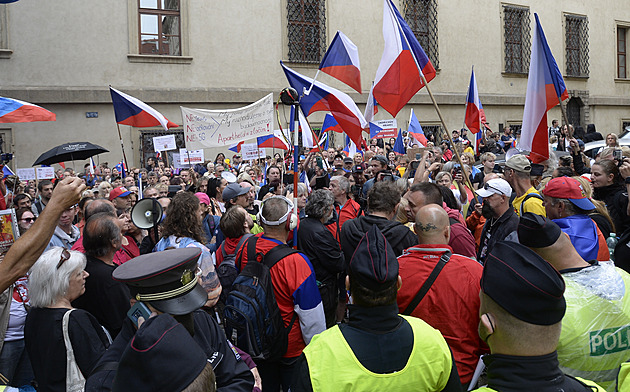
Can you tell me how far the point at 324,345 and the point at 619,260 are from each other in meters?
2.95

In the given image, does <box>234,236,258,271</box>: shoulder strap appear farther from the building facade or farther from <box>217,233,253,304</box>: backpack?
the building facade

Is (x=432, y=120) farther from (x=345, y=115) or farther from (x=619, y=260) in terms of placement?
(x=619, y=260)

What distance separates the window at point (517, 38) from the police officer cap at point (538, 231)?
23.8 m

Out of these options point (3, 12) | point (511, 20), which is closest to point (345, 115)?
point (3, 12)

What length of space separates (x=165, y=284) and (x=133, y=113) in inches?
353

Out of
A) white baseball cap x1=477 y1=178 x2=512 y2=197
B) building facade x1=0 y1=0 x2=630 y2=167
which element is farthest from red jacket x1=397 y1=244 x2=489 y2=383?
building facade x1=0 y1=0 x2=630 y2=167

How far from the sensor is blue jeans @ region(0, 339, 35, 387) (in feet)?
12.0

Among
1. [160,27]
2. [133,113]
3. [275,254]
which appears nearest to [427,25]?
[160,27]

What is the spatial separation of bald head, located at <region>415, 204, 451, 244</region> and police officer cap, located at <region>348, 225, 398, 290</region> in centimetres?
83

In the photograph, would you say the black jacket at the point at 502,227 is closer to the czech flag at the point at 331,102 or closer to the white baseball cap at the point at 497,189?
the white baseball cap at the point at 497,189

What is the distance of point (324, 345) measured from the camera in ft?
7.02

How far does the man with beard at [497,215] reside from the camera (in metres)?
4.44

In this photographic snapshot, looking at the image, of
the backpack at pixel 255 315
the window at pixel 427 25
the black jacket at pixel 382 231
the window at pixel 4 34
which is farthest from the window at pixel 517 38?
the backpack at pixel 255 315

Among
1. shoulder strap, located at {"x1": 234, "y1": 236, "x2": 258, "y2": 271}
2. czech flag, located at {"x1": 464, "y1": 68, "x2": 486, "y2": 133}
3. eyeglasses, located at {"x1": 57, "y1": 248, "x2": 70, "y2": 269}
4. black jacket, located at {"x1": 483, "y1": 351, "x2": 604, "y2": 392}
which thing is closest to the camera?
black jacket, located at {"x1": 483, "y1": 351, "x2": 604, "y2": 392}
